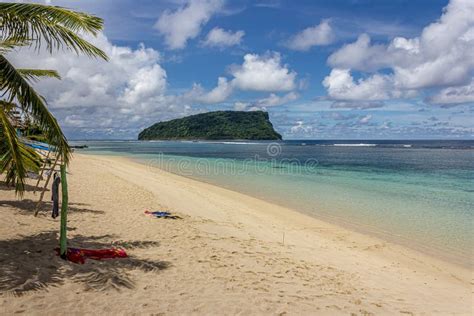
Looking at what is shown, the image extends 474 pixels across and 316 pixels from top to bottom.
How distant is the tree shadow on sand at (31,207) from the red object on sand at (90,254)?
457 centimetres

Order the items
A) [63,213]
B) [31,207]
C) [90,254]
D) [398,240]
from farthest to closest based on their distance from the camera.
A: [398,240] < [31,207] < [90,254] < [63,213]

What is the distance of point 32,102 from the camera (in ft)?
18.4

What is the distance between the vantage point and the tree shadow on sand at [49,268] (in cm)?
577

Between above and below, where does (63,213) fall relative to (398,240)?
above

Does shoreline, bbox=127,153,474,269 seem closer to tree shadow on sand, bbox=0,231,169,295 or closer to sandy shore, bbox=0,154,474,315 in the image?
sandy shore, bbox=0,154,474,315

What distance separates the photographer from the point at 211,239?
31.9 feet

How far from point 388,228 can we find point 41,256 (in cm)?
1141

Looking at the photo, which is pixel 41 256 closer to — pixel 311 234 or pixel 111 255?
pixel 111 255

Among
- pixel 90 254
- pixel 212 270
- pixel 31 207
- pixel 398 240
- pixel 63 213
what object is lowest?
pixel 398 240

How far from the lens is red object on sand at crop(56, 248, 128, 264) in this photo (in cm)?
686

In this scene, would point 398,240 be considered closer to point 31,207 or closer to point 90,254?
point 90,254

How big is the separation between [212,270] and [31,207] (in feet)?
24.5

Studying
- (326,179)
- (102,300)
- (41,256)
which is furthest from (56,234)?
(326,179)

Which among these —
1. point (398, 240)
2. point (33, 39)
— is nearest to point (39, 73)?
point (33, 39)
